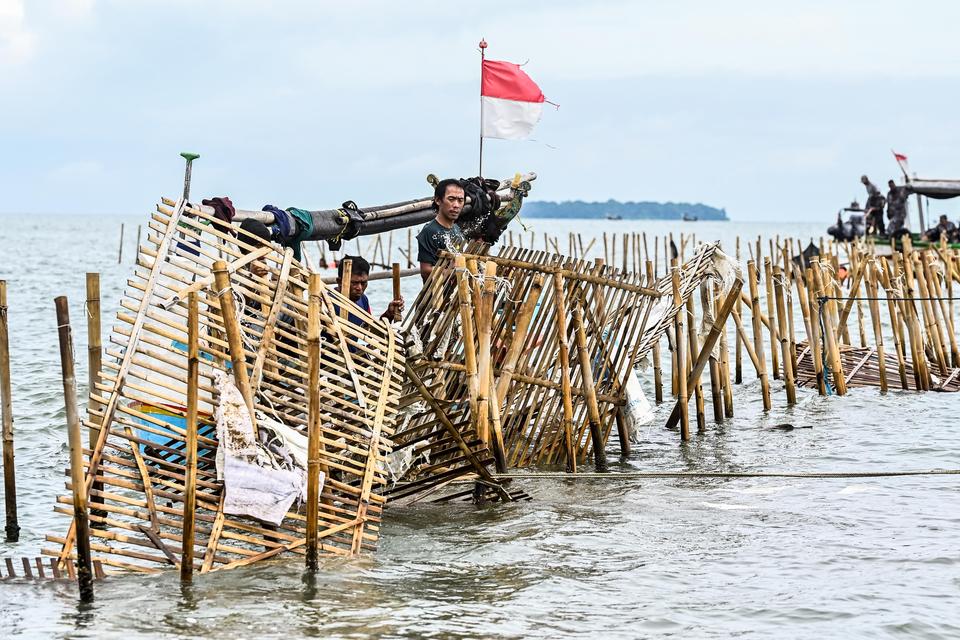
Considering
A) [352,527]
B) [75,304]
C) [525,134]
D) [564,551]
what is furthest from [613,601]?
[75,304]

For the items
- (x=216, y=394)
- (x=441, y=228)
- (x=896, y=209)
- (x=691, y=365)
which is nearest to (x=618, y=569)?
(x=216, y=394)

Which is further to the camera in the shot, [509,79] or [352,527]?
[509,79]

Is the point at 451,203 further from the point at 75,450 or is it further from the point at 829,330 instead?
the point at 829,330

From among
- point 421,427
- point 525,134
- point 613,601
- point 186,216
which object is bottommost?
point 613,601

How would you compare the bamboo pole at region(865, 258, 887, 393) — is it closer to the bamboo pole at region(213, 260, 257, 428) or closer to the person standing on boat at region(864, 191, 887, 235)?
the bamboo pole at region(213, 260, 257, 428)

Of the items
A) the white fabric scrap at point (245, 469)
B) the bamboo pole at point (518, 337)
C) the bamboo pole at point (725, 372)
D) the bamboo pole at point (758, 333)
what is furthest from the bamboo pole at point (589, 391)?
the white fabric scrap at point (245, 469)

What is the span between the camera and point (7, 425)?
8.02m

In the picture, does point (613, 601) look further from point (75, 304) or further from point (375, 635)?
point (75, 304)

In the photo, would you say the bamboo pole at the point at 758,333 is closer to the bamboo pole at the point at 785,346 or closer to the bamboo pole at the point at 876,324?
the bamboo pole at the point at 785,346

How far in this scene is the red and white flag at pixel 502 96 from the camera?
10844 millimetres

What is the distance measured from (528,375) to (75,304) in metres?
26.2

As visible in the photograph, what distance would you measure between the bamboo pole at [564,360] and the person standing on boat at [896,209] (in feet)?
83.1

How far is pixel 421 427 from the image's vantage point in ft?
28.8

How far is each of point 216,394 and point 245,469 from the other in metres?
0.48
